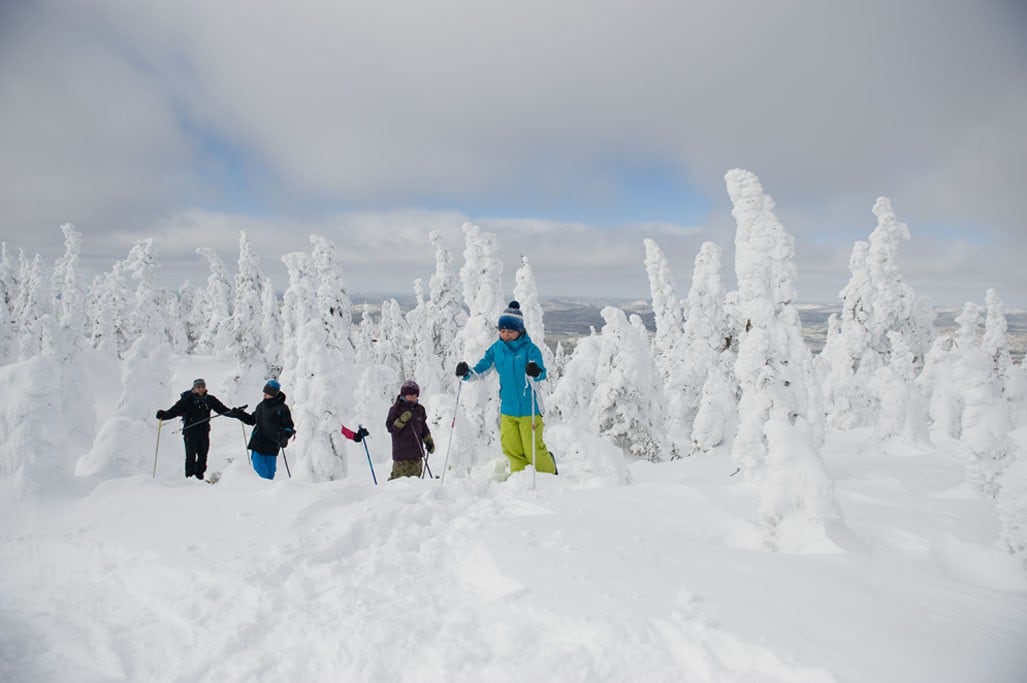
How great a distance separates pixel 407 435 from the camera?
8305mm

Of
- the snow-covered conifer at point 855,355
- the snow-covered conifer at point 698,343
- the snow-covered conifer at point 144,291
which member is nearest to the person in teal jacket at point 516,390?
the snow-covered conifer at point 698,343

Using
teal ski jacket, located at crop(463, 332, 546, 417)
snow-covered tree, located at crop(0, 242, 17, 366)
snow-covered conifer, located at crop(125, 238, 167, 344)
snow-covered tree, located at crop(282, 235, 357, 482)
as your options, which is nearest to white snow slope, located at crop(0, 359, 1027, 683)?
teal ski jacket, located at crop(463, 332, 546, 417)

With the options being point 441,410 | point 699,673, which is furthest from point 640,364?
point 699,673

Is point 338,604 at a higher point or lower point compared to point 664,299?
lower

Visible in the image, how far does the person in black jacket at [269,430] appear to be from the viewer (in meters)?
8.32

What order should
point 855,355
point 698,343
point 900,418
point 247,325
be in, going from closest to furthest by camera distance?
point 900,418
point 855,355
point 698,343
point 247,325

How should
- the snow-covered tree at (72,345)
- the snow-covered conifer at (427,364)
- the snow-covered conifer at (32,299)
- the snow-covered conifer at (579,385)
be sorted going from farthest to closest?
1. the snow-covered conifer at (32,299)
2. the snow-covered conifer at (427,364)
3. the snow-covered conifer at (579,385)
4. the snow-covered tree at (72,345)

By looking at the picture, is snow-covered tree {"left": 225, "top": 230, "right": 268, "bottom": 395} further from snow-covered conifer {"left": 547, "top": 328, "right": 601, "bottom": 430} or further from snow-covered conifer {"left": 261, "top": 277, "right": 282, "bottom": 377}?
snow-covered conifer {"left": 547, "top": 328, "right": 601, "bottom": 430}

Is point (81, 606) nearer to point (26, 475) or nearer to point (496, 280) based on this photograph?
point (26, 475)

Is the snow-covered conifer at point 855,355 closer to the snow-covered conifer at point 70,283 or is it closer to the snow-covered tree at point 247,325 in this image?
the snow-covered tree at point 247,325

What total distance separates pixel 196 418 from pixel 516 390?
6.63 metres

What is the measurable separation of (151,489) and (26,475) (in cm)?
128

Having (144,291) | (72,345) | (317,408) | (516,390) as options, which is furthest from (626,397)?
(144,291)

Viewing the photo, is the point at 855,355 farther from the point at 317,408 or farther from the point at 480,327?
the point at 317,408
